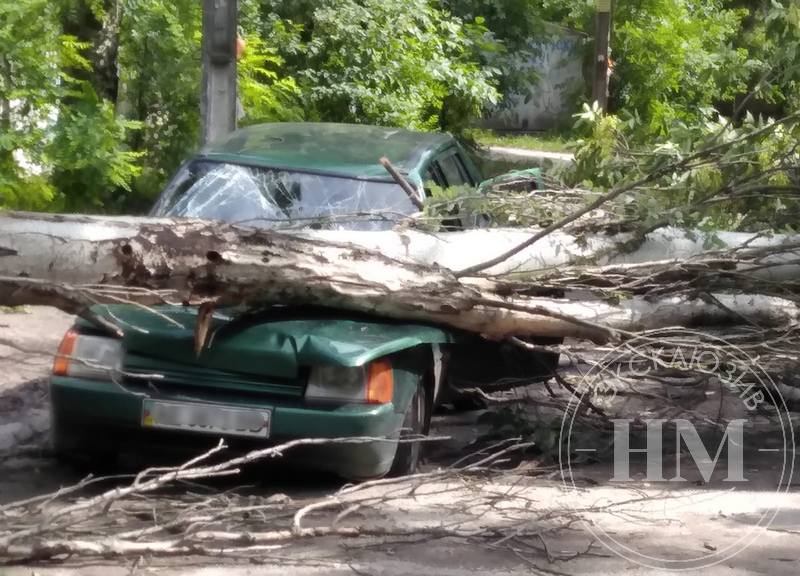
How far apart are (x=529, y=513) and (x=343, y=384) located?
977mm

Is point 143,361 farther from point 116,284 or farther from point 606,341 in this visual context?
point 606,341

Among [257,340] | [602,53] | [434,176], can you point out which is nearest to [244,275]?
[257,340]

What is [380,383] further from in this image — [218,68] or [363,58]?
[363,58]

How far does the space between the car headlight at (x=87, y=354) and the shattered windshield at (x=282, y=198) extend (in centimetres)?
134

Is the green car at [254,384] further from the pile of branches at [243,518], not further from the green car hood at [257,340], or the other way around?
the pile of branches at [243,518]

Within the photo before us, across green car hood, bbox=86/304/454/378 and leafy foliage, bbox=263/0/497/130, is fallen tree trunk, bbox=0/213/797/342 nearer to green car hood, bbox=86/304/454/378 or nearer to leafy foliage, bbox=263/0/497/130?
green car hood, bbox=86/304/454/378

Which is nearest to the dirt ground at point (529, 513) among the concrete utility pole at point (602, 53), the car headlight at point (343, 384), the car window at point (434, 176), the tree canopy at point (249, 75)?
the car headlight at point (343, 384)

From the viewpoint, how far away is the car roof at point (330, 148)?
694 centimetres

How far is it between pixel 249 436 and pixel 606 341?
2.01 meters

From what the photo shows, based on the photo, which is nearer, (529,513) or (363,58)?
(529,513)

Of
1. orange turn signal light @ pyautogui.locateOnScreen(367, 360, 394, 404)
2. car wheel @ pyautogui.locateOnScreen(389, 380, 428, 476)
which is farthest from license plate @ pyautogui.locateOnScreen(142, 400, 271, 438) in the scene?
car wheel @ pyautogui.locateOnScreen(389, 380, 428, 476)

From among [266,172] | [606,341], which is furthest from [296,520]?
[266,172]

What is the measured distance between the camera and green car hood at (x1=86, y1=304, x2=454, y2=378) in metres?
5.21

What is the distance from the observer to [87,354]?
17.7 feet
